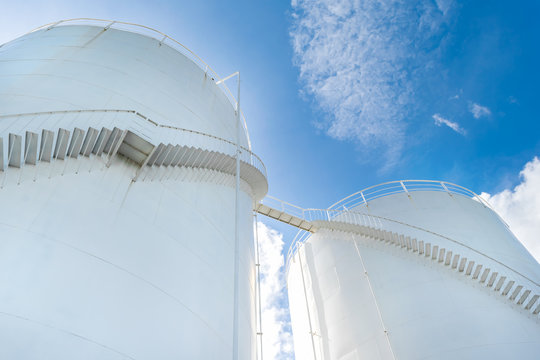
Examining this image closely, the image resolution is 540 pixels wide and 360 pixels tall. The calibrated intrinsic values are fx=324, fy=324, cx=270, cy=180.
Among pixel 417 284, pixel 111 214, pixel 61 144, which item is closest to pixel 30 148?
pixel 61 144

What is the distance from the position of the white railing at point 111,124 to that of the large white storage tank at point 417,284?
23.3 ft

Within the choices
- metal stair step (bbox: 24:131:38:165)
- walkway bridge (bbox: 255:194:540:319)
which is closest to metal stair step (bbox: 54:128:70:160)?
metal stair step (bbox: 24:131:38:165)

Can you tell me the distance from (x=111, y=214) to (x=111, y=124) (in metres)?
1.85

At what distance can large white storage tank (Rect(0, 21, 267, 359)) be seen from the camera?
12.6ft

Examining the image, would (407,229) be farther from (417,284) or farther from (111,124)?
(111,124)

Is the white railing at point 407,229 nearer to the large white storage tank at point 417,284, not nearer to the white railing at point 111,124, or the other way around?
the large white storage tank at point 417,284

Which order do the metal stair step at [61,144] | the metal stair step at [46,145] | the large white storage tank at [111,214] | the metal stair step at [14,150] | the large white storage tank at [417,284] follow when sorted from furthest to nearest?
the large white storage tank at [417,284] < the metal stair step at [61,144] < the metal stair step at [46,145] < the metal stair step at [14,150] < the large white storage tank at [111,214]

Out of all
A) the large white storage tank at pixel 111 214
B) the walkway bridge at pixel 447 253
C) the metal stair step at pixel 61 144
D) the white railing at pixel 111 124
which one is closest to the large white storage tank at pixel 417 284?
the walkway bridge at pixel 447 253

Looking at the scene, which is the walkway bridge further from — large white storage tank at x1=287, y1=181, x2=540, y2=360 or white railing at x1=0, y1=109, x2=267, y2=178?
white railing at x1=0, y1=109, x2=267, y2=178

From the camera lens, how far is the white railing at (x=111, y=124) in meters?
4.98

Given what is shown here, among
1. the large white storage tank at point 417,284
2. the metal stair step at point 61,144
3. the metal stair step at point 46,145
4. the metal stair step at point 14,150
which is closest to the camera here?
the metal stair step at point 14,150

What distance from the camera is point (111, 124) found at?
5.94m

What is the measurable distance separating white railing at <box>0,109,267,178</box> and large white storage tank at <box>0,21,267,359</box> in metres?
0.03

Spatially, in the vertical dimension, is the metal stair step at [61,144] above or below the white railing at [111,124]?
below
